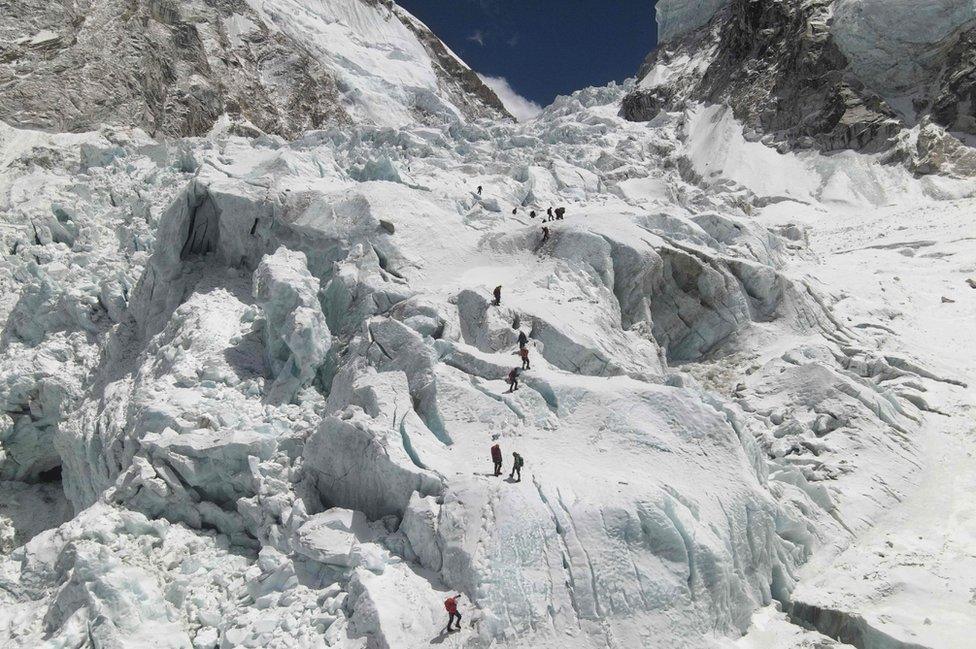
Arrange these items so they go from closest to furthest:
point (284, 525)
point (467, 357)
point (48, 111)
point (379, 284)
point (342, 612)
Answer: point (342, 612)
point (284, 525)
point (467, 357)
point (379, 284)
point (48, 111)

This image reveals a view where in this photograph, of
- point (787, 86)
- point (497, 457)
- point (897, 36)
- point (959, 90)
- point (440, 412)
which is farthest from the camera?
point (787, 86)

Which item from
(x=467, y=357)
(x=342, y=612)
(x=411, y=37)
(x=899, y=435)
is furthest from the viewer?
(x=411, y=37)

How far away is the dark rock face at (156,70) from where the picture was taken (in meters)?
48.6

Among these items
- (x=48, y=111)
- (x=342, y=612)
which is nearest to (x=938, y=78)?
(x=342, y=612)

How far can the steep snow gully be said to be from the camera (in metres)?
10.8

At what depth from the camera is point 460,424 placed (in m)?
13.8

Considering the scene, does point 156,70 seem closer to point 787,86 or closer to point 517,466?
point 787,86

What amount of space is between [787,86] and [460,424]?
5302cm

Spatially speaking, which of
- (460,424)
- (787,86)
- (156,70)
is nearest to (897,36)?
(787,86)

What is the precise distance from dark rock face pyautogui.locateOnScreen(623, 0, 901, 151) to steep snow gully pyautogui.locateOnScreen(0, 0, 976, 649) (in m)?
21.7

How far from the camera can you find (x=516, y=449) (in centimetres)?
1297

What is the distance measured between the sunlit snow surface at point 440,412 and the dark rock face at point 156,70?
946 inches

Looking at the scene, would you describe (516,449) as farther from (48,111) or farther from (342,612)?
(48,111)

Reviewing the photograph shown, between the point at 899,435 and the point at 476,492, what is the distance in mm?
11560
